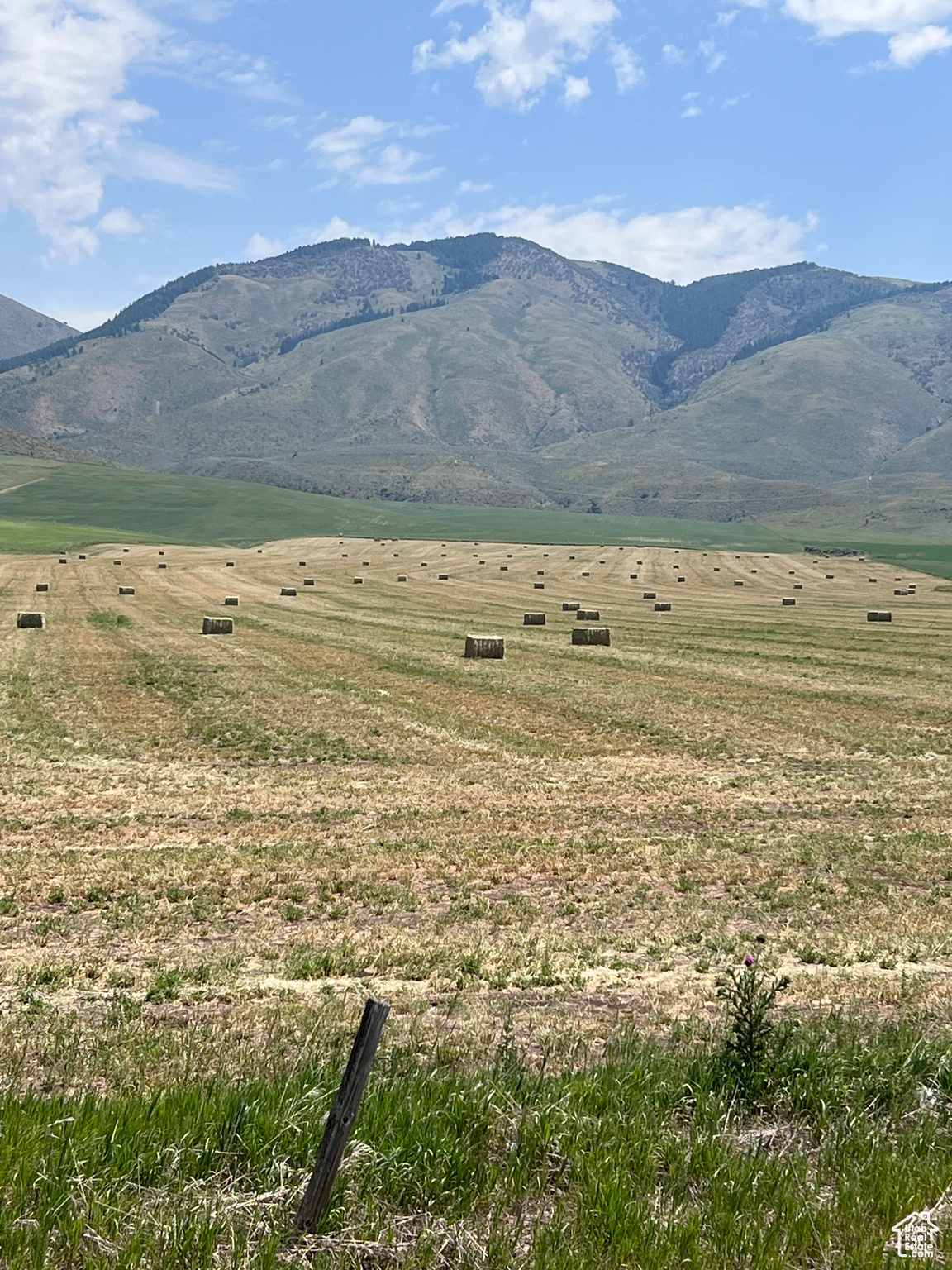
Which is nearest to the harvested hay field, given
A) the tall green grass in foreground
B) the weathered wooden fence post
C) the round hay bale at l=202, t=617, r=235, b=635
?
the tall green grass in foreground

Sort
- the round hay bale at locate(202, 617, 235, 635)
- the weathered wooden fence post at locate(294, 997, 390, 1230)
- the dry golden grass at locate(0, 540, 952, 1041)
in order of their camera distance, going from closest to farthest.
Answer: the weathered wooden fence post at locate(294, 997, 390, 1230) → the dry golden grass at locate(0, 540, 952, 1041) → the round hay bale at locate(202, 617, 235, 635)

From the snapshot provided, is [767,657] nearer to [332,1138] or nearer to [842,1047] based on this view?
[842,1047]

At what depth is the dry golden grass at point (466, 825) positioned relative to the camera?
10.8 meters

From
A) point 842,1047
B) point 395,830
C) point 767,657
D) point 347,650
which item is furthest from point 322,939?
point 767,657

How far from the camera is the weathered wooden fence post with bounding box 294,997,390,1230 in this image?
534 cm

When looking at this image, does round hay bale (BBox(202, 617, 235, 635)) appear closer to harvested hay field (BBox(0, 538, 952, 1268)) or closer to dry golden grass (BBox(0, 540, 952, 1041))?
dry golden grass (BBox(0, 540, 952, 1041))

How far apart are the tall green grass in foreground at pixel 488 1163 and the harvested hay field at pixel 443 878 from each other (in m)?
0.05

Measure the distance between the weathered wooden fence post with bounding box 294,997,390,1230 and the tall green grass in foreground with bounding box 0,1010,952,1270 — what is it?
23 cm

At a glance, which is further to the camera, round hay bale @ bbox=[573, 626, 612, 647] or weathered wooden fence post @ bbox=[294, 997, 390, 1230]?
round hay bale @ bbox=[573, 626, 612, 647]

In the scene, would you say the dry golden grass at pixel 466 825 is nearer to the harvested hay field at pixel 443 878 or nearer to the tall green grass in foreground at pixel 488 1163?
the harvested hay field at pixel 443 878

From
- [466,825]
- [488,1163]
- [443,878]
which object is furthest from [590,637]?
[488,1163]

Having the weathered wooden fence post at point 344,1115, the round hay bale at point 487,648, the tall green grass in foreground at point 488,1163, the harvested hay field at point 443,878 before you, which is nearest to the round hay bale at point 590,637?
the round hay bale at point 487,648

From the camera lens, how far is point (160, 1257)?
5.14 m

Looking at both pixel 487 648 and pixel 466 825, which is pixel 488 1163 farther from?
pixel 487 648
